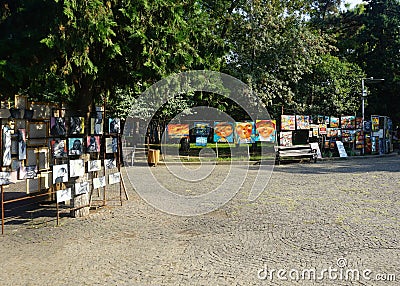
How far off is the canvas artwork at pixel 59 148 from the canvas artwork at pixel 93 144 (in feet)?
1.95

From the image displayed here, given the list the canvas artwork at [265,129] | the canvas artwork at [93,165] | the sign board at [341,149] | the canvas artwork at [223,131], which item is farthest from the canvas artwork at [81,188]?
the sign board at [341,149]

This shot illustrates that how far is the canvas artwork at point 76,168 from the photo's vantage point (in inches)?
326

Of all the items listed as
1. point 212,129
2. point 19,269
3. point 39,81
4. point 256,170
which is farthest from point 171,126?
point 19,269

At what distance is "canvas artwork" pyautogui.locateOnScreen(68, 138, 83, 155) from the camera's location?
27.8 feet

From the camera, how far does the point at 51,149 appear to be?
8.78 metres

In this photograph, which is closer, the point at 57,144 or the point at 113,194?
the point at 57,144

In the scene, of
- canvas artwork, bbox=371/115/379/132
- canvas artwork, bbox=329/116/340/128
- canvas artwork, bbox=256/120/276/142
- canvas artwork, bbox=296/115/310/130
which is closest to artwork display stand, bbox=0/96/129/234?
canvas artwork, bbox=256/120/276/142

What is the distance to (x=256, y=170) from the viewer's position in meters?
17.1

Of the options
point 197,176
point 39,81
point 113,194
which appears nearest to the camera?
point 39,81

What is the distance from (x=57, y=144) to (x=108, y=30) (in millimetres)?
2507

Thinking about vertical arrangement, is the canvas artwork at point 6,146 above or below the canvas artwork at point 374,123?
below

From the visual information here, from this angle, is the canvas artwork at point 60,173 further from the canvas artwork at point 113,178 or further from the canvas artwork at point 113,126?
the canvas artwork at point 113,126

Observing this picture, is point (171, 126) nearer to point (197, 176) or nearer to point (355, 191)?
point (197, 176)

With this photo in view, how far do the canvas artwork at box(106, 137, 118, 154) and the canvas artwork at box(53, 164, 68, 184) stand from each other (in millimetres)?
1584
